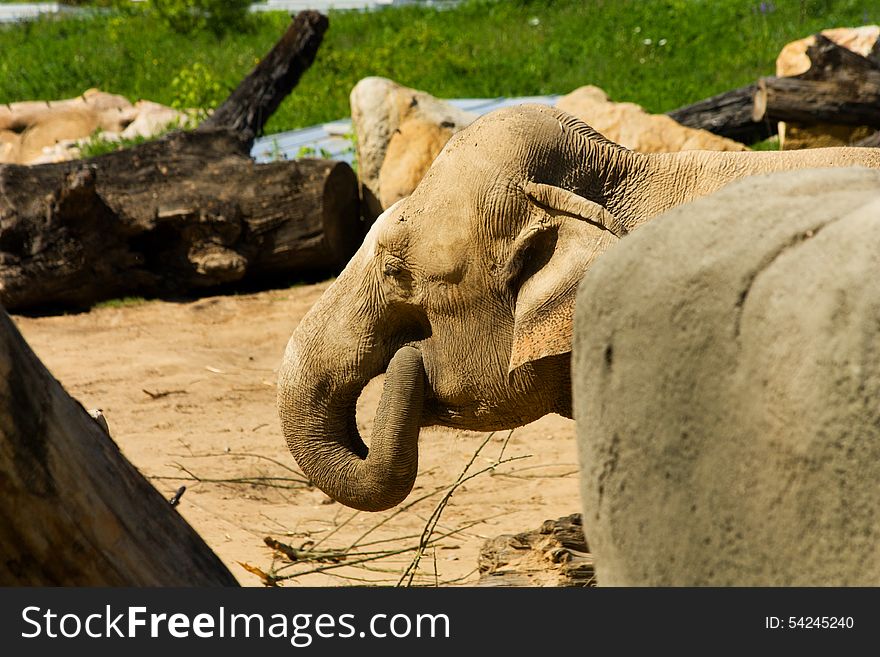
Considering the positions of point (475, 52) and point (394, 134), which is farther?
point (475, 52)

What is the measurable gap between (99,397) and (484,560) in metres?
3.16

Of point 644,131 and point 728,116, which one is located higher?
point 728,116

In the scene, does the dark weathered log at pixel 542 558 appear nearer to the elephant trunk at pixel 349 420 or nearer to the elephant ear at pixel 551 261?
the elephant trunk at pixel 349 420

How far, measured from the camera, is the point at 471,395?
3.59 meters

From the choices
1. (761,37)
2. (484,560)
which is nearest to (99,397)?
(484,560)

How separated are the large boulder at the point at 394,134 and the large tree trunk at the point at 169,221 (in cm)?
20

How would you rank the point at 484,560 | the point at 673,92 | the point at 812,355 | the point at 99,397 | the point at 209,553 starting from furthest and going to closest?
the point at 673,92, the point at 99,397, the point at 484,560, the point at 209,553, the point at 812,355

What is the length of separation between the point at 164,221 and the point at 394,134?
1712 mm

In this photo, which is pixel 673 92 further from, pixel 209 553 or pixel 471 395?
pixel 209 553

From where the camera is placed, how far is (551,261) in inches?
133

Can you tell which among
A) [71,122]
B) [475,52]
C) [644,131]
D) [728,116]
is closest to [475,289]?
[644,131]

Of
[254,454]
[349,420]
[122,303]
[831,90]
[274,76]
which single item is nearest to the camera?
[349,420]

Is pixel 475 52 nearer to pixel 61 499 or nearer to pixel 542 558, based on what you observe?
pixel 542 558

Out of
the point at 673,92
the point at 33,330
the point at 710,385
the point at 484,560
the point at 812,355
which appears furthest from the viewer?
the point at 673,92
